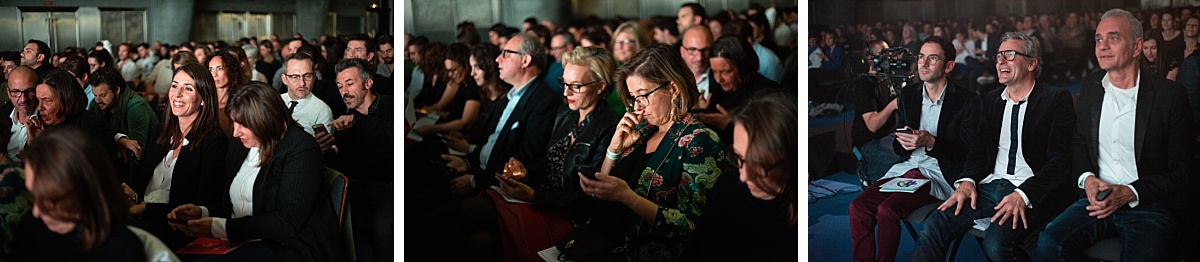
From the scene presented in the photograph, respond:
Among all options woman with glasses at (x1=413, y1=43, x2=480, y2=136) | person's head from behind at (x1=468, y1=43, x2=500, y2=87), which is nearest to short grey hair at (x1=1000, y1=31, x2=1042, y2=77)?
person's head from behind at (x1=468, y1=43, x2=500, y2=87)

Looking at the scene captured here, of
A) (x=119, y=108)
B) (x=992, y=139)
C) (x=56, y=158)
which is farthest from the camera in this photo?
(x=992, y=139)

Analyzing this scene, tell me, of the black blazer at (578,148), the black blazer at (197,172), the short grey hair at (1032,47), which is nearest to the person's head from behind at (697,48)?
the black blazer at (578,148)

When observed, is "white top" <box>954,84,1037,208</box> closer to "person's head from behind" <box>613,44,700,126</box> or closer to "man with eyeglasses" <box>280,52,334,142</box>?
"person's head from behind" <box>613,44,700,126</box>

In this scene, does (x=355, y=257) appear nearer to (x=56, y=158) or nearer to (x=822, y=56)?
(x=56, y=158)

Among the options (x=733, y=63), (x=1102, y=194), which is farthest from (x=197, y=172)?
(x=1102, y=194)

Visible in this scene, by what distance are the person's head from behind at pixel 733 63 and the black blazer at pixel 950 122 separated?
74 cm

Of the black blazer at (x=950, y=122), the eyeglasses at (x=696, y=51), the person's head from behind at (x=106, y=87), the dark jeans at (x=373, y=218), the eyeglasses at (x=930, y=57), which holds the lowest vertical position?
the dark jeans at (x=373, y=218)

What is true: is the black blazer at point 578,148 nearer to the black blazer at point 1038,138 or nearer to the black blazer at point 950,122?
the black blazer at point 950,122

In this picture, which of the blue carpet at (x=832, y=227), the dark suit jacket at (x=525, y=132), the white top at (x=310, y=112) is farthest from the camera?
the dark suit jacket at (x=525, y=132)

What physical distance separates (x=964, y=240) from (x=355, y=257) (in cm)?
292

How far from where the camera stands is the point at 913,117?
5.56m

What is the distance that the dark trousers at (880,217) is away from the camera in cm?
560

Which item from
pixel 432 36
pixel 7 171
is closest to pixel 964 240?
pixel 432 36

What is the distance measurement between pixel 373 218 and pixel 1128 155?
11.6 ft
